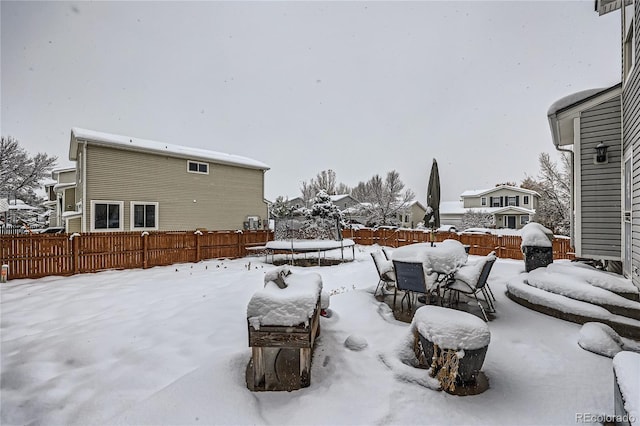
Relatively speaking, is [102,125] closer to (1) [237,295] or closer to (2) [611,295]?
(1) [237,295]

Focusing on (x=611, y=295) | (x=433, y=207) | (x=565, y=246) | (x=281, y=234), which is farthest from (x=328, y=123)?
(x=611, y=295)

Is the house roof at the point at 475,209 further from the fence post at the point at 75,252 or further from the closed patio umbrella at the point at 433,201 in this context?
the fence post at the point at 75,252

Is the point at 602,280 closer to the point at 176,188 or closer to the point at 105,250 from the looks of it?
the point at 105,250

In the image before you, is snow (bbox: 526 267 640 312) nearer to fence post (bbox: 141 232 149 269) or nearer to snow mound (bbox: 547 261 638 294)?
snow mound (bbox: 547 261 638 294)

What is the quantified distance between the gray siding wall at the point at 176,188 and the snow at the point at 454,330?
12926mm

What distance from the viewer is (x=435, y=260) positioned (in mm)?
4605

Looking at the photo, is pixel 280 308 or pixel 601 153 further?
pixel 601 153

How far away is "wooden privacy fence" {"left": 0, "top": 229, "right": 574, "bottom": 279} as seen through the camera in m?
7.45

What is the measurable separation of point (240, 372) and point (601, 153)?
7.36 metres

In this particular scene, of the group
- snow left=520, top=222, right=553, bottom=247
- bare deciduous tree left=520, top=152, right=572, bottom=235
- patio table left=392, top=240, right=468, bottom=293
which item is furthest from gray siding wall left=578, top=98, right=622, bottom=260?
bare deciduous tree left=520, top=152, right=572, bottom=235

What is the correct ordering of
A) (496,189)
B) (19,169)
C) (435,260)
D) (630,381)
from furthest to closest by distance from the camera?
(496,189), (19,169), (435,260), (630,381)

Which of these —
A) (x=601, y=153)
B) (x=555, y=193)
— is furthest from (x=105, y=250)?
(x=555, y=193)

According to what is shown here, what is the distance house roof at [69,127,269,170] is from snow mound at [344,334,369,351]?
41.3 ft

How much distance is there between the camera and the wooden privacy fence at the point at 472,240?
9867 mm
